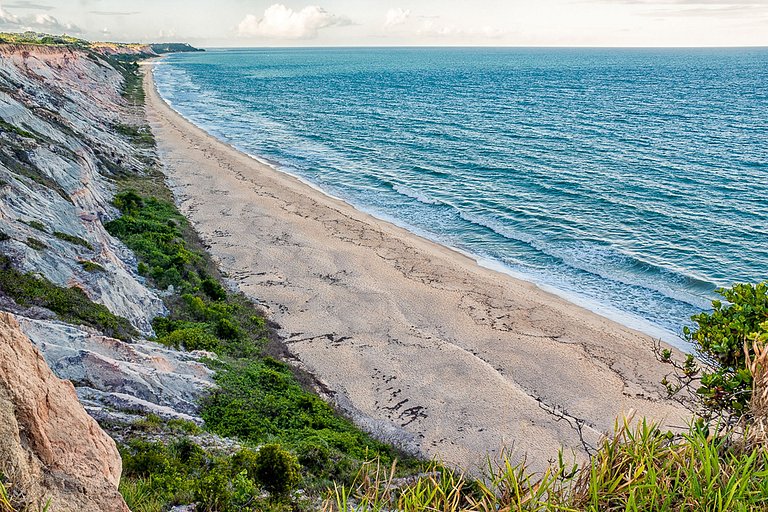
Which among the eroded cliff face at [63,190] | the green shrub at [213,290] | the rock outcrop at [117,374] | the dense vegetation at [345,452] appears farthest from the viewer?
the green shrub at [213,290]

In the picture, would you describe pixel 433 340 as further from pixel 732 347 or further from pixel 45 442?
pixel 45 442

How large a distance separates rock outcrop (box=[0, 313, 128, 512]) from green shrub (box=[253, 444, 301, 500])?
3441mm

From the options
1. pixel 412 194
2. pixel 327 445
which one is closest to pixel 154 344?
pixel 327 445

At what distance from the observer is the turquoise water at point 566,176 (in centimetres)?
3164

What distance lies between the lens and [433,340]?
23.5m

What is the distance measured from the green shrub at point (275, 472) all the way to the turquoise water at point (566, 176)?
63.5ft

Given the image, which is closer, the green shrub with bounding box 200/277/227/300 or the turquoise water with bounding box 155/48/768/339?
the green shrub with bounding box 200/277/227/300

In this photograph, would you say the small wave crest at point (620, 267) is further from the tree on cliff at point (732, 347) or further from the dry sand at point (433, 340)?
the tree on cliff at point (732, 347)

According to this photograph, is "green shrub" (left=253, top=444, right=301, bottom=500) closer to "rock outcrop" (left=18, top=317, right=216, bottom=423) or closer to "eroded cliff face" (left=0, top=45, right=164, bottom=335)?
"rock outcrop" (left=18, top=317, right=216, bottom=423)

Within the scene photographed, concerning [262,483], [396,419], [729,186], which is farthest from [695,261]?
[262,483]

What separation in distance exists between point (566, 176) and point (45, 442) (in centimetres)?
Result: 4734

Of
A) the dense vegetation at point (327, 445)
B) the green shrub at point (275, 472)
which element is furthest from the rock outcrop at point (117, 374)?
the green shrub at point (275, 472)

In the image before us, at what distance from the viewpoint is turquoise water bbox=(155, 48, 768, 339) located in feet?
104

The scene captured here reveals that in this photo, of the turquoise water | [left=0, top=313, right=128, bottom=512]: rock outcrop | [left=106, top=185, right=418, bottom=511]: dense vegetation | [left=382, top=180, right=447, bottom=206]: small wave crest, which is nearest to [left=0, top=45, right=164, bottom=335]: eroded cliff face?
[left=106, top=185, right=418, bottom=511]: dense vegetation
